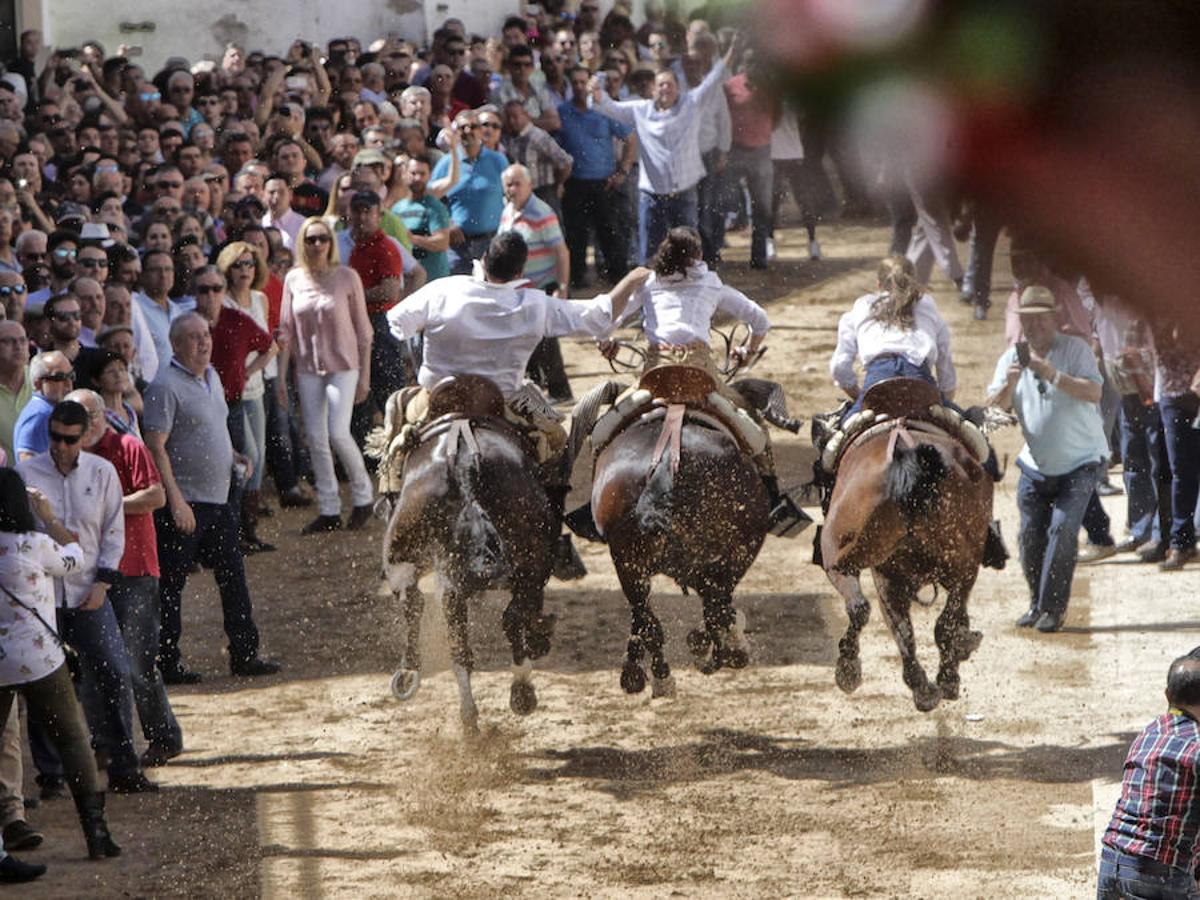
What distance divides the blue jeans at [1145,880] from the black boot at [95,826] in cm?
373

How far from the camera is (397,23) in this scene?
18.5 m

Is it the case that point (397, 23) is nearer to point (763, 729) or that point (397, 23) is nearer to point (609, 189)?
point (609, 189)

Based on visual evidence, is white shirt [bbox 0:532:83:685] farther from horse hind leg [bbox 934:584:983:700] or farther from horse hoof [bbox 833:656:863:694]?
horse hind leg [bbox 934:584:983:700]

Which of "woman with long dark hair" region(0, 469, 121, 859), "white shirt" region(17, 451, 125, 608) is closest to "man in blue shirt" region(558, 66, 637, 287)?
"white shirt" region(17, 451, 125, 608)

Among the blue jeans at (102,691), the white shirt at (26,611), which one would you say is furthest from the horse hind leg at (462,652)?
the white shirt at (26,611)

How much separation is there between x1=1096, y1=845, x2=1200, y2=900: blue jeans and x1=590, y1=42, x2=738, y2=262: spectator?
17.9 ft

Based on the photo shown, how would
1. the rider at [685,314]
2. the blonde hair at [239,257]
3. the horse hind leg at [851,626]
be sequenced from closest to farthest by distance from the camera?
1. the horse hind leg at [851,626]
2. the rider at [685,314]
3. the blonde hair at [239,257]

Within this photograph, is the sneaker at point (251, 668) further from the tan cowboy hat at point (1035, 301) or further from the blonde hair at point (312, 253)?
the tan cowboy hat at point (1035, 301)

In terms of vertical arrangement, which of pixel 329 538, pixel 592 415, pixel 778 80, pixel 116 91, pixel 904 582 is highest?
pixel 778 80

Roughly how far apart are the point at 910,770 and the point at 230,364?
15.8 ft

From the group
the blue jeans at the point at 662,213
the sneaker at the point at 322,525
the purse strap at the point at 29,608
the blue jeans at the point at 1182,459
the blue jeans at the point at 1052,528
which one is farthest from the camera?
the blue jeans at the point at 662,213

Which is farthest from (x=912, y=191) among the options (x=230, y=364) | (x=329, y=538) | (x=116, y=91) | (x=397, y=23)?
(x=397, y=23)

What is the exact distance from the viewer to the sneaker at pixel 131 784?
8.23 m

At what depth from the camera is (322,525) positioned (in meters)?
12.6
